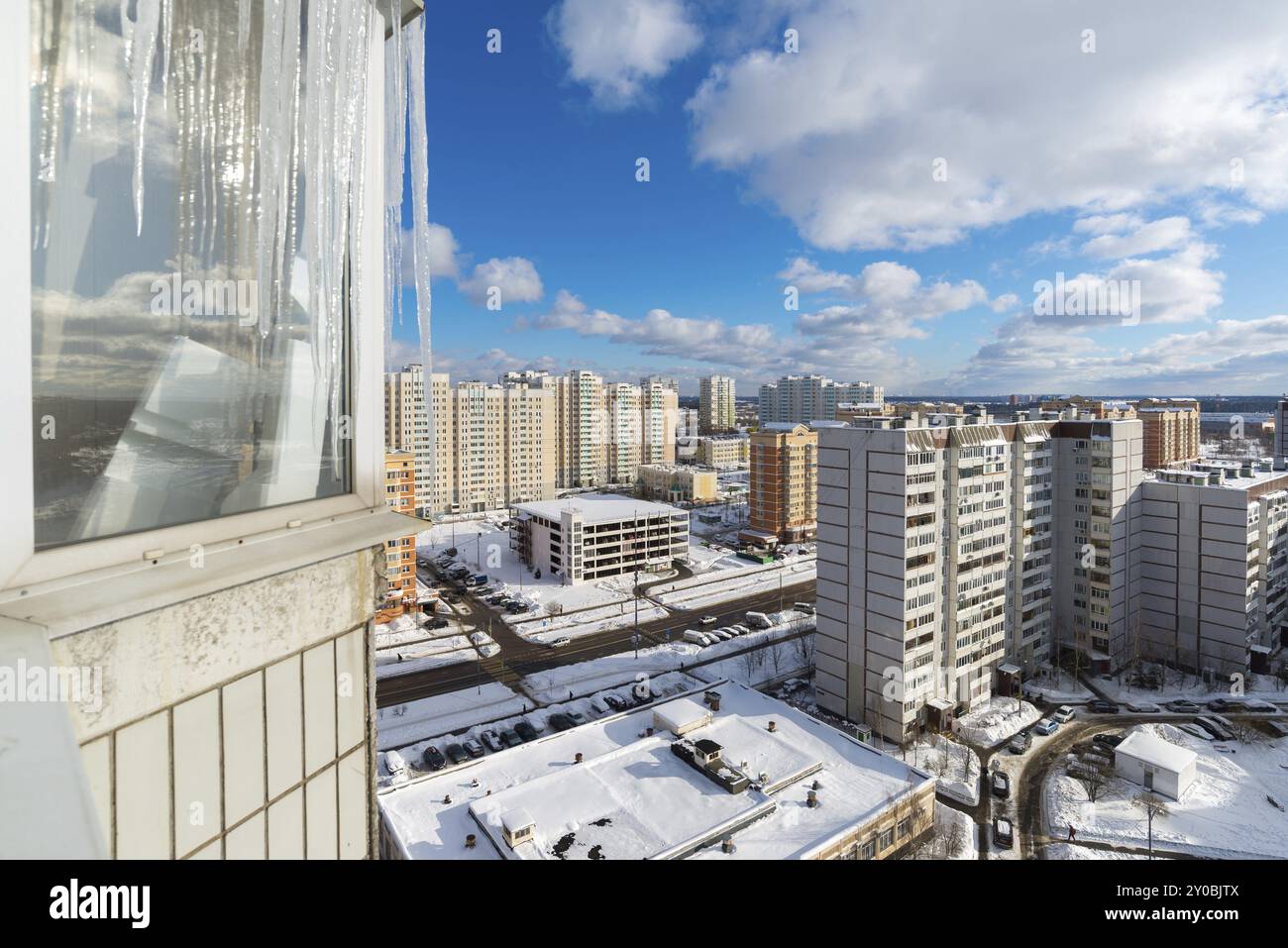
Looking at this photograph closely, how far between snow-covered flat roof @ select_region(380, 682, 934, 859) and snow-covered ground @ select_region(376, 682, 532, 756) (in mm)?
4292

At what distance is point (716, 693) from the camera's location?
15445 mm

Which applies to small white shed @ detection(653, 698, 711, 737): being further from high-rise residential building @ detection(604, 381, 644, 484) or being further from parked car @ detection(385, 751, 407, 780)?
high-rise residential building @ detection(604, 381, 644, 484)

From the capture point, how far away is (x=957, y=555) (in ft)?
52.9

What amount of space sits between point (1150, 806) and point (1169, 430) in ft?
147

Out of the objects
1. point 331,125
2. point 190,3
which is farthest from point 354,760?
point 190,3

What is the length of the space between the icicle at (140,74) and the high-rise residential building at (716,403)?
321 ft

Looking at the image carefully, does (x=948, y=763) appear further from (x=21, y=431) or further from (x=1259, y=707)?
(x=21, y=431)

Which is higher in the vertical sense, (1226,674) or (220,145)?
(220,145)

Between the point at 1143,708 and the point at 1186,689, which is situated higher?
the point at 1186,689
